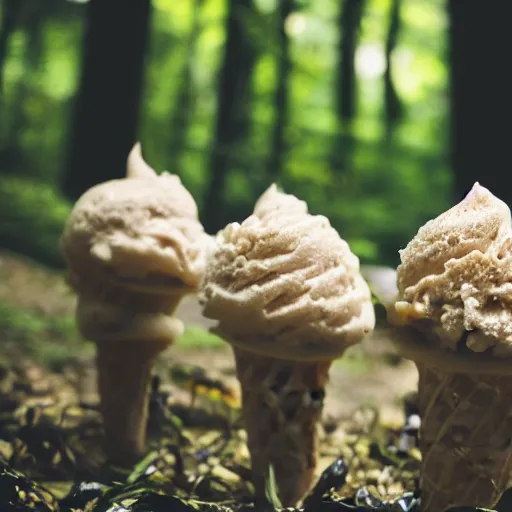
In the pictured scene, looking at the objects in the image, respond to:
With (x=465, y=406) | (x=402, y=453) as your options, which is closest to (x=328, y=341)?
(x=465, y=406)

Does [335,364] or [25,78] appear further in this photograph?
[25,78]

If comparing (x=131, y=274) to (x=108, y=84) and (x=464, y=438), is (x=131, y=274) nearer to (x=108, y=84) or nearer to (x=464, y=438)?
(x=464, y=438)

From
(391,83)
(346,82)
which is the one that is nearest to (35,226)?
(346,82)

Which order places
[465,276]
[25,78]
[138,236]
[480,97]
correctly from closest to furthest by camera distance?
[465,276] → [138,236] → [480,97] → [25,78]

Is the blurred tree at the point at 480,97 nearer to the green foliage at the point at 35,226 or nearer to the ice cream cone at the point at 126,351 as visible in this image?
the ice cream cone at the point at 126,351

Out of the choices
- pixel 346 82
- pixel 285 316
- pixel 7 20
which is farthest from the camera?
pixel 346 82

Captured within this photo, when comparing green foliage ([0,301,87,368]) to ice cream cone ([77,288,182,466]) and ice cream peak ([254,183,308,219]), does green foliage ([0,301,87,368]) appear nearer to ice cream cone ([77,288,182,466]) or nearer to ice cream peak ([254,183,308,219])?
ice cream cone ([77,288,182,466])
